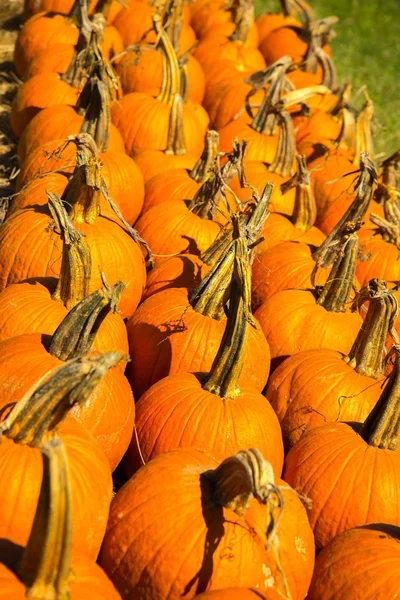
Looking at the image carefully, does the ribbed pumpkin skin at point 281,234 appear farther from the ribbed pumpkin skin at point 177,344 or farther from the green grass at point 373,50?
the green grass at point 373,50

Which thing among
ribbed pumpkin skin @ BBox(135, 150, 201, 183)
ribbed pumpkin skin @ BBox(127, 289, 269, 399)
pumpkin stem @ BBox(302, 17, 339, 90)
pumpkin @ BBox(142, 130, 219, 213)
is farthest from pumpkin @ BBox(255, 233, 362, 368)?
pumpkin stem @ BBox(302, 17, 339, 90)

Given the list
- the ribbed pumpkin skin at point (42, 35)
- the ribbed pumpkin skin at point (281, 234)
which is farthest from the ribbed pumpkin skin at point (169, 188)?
the ribbed pumpkin skin at point (42, 35)

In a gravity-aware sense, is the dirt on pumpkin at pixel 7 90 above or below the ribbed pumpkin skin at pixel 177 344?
above

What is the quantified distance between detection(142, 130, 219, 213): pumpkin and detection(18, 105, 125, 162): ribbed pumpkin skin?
35cm

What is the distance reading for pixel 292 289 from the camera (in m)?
3.98

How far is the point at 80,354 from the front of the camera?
2766 millimetres

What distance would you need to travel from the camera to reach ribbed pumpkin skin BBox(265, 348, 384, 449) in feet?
10.9

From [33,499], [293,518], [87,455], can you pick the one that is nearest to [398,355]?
[293,518]

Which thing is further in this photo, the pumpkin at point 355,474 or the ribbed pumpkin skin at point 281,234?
the ribbed pumpkin skin at point 281,234

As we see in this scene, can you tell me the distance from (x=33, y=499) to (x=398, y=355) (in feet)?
4.29

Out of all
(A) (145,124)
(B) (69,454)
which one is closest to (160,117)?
(A) (145,124)

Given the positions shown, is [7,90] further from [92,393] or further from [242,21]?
[92,393]

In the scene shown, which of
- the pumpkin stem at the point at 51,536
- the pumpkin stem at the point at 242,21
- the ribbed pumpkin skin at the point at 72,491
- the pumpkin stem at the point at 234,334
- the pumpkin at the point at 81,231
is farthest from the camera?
the pumpkin stem at the point at 242,21

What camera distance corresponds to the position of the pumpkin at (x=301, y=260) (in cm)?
408
